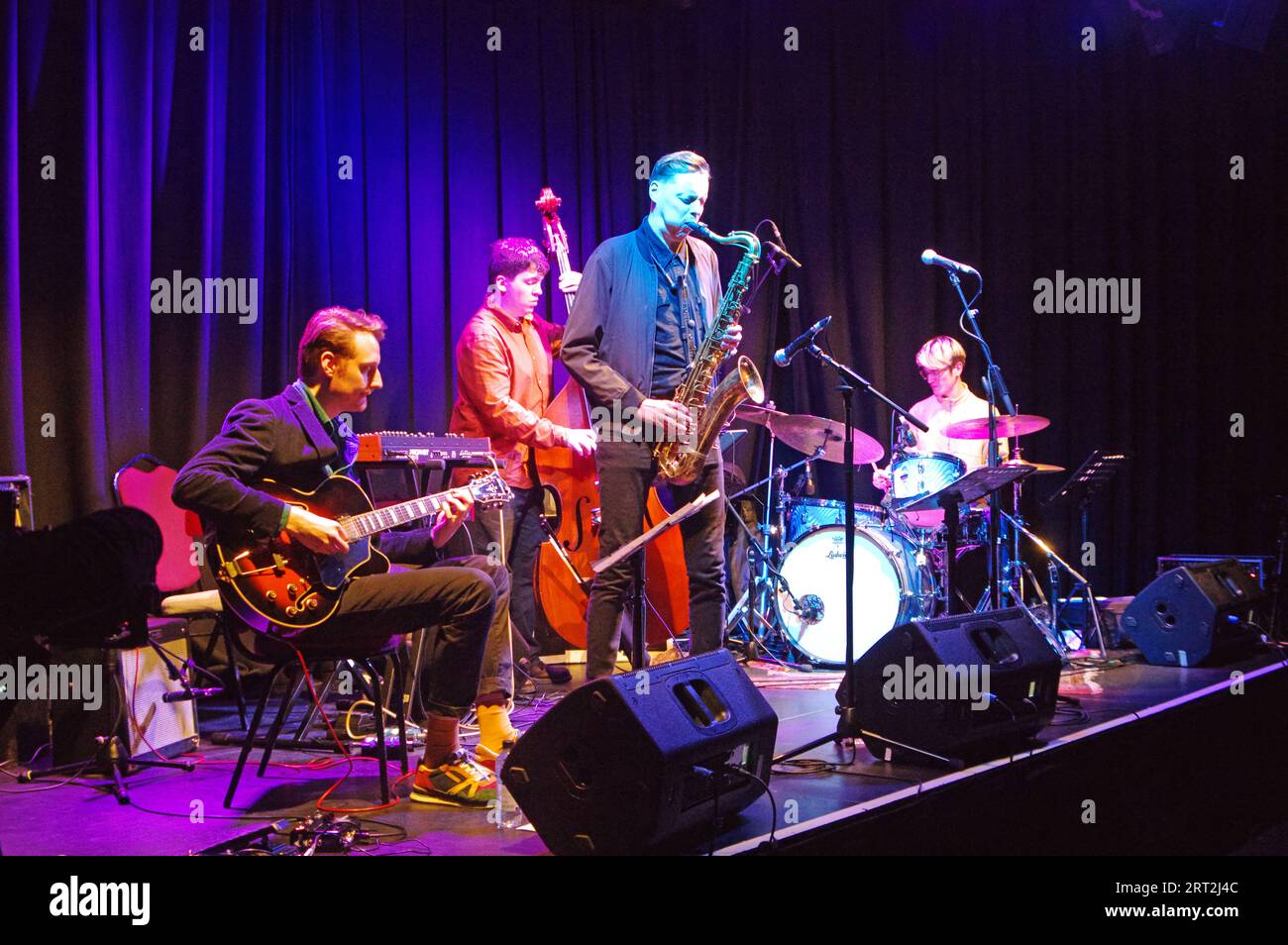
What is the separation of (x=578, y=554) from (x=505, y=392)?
87 cm

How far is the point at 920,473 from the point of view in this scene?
563 centimetres

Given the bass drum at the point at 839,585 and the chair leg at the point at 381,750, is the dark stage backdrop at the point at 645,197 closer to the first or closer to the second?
the bass drum at the point at 839,585

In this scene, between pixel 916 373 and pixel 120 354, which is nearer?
pixel 120 354

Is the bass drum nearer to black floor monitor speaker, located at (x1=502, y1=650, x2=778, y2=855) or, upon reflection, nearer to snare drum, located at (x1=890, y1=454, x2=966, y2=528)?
snare drum, located at (x1=890, y1=454, x2=966, y2=528)

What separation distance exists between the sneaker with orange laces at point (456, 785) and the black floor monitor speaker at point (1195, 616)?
3.92m

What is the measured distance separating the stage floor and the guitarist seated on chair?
28 cm

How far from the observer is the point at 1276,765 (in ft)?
15.9

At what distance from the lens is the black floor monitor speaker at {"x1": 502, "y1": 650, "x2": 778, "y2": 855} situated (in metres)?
2.48

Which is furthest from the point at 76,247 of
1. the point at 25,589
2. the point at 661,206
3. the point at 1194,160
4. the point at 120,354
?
the point at 1194,160

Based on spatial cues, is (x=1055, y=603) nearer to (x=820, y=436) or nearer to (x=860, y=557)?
(x=860, y=557)

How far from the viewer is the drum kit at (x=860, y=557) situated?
18.5 ft

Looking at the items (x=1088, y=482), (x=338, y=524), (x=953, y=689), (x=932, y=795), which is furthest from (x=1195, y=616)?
(x=338, y=524)

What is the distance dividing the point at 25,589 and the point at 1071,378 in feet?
23.8
